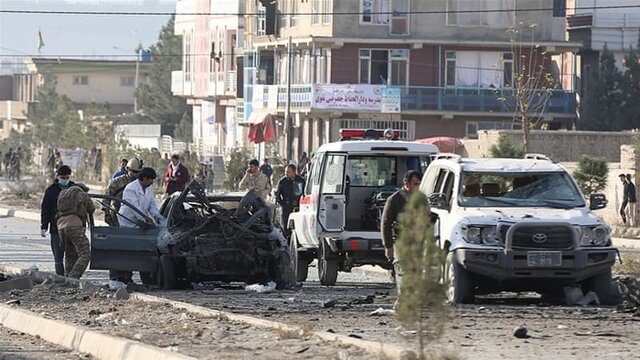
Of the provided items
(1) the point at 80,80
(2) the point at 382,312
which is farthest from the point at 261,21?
(1) the point at 80,80

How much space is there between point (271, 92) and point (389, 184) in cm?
5348

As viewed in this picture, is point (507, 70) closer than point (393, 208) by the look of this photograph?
No

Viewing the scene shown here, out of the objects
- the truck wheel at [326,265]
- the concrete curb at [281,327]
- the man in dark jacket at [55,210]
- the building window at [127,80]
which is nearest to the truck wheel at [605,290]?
the concrete curb at [281,327]

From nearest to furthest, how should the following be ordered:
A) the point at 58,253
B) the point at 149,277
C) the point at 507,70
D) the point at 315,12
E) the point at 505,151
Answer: the point at 149,277, the point at 58,253, the point at 505,151, the point at 507,70, the point at 315,12

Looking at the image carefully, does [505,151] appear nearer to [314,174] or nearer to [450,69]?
[314,174]

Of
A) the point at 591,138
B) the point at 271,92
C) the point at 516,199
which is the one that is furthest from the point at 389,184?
the point at 271,92

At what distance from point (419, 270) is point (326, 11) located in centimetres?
6177

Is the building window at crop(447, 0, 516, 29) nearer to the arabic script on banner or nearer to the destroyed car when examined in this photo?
the arabic script on banner

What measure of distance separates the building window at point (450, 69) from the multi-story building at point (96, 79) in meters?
72.8

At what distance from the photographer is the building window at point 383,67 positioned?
235ft

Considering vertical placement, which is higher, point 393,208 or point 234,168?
point 234,168

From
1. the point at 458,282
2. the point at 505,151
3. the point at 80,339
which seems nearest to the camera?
the point at 80,339

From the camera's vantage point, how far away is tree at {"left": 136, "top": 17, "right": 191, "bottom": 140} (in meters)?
118

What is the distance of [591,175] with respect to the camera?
42812 mm
